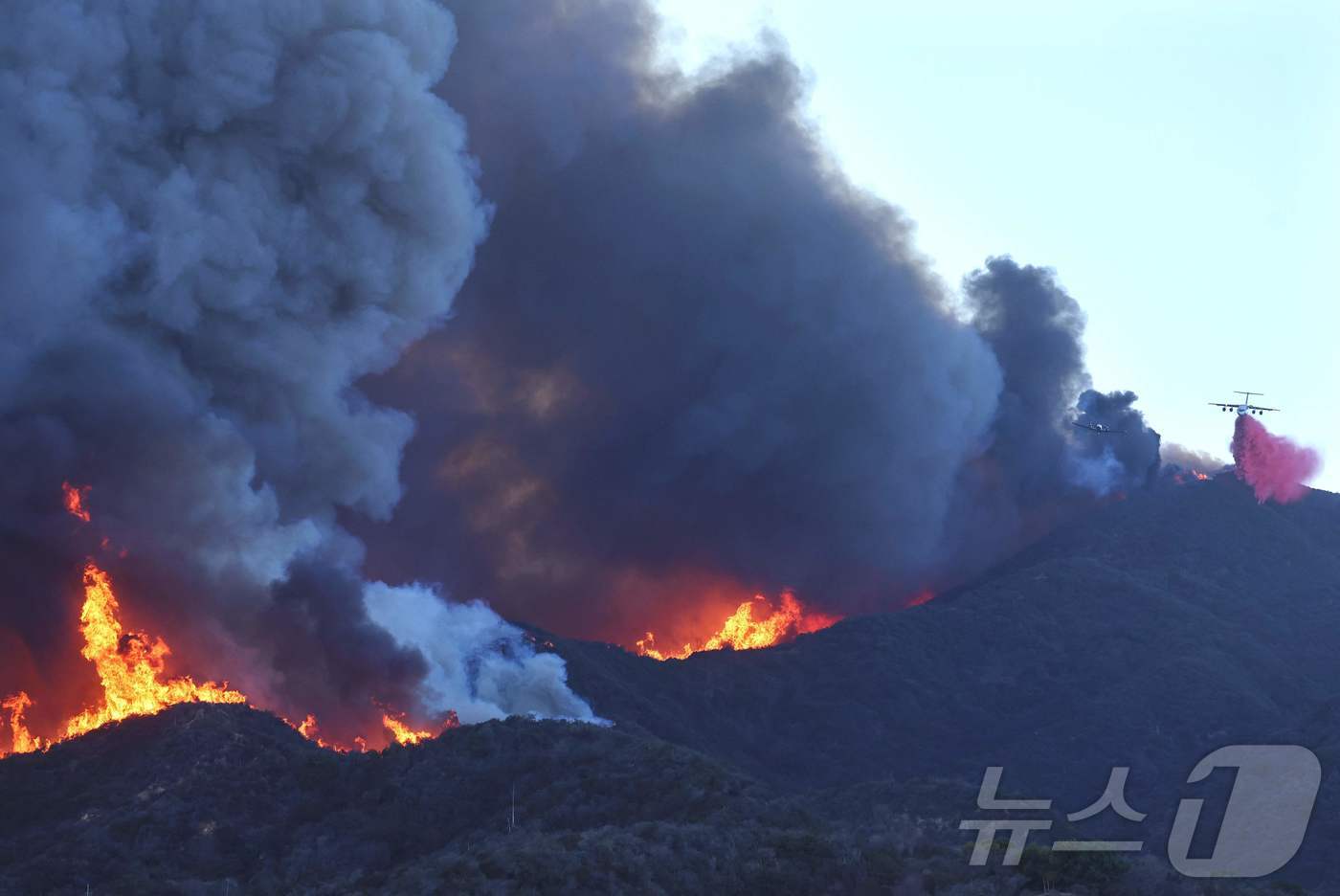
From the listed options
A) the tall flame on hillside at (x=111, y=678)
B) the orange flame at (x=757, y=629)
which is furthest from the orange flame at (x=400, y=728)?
the orange flame at (x=757, y=629)

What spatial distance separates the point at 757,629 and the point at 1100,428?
164 feet

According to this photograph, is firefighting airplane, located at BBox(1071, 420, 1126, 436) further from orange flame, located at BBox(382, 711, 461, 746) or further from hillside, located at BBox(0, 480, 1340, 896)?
orange flame, located at BBox(382, 711, 461, 746)

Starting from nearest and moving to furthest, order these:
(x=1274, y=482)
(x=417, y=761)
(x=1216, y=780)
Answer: (x=417, y=761), (x=1216, y=780), (x=1274, y=482)

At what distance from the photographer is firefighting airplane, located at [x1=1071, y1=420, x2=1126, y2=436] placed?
186 metres

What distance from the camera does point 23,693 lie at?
103375mm

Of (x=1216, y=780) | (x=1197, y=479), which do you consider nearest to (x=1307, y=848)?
(x=1216, y=780)

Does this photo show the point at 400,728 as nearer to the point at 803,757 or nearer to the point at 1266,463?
the point at 803,757

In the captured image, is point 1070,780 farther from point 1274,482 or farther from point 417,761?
point 1274,482

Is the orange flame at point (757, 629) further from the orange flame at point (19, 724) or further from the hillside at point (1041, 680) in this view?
the orange flame at point (19, 724)

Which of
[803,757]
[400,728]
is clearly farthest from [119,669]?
[803,757]

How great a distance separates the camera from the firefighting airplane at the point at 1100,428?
186375 millimetres

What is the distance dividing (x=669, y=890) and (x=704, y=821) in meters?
11.2

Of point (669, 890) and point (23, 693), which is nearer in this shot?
point (669, 890)

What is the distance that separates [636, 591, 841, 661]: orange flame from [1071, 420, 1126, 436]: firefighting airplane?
3956 cm
